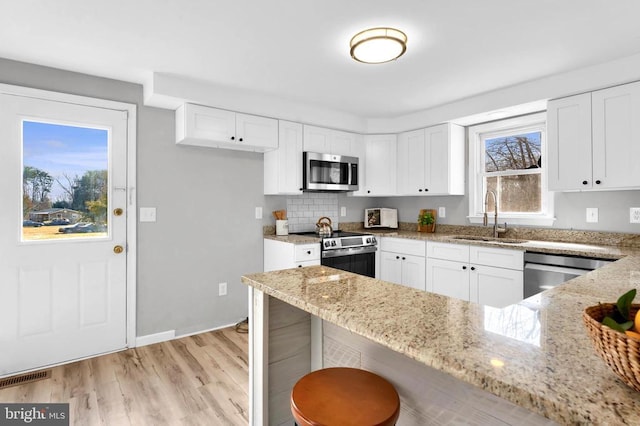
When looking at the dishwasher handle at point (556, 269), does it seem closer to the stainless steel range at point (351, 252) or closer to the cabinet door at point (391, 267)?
the cabinet door at point (391, 267)

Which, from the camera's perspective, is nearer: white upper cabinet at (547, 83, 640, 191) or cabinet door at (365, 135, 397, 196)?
white upper cabinet at (547, 83, 640, 191)

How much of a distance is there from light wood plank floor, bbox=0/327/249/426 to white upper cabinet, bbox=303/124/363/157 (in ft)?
7.20

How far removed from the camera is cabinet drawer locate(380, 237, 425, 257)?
142 inches

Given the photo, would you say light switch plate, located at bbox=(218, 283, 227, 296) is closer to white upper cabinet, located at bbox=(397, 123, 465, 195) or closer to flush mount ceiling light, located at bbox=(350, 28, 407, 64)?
white upper cabinet, located at bbox=(397, 123, 465, 195)

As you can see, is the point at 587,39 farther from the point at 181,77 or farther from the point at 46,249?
the point at 46,249

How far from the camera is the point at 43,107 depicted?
266 centimetres

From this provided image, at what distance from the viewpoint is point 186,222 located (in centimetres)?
330

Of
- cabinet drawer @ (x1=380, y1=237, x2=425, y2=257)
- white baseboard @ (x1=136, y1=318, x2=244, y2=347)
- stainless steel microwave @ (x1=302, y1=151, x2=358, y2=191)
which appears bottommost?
white baseboard @ (x1=136, y1=318, x2=244, y2=347)

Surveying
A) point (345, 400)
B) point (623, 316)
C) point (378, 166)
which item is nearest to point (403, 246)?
point (378, 166)

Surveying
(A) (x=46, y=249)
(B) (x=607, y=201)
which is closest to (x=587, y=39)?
(B) (x=607, y=201)

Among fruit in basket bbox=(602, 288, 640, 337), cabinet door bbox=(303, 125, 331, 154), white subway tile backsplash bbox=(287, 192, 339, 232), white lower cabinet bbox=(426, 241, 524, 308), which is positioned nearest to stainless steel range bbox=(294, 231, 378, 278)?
white subway tile backsplash bbox=(287, 192, 339, 232)

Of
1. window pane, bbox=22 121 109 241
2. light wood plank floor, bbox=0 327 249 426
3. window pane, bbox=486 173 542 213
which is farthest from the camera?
window pane, bbox=486 173 542 213

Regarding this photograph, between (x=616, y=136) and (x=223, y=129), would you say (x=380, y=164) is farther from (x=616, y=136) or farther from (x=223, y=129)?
(x=616, y=136)

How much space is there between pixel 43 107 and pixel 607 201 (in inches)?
182
